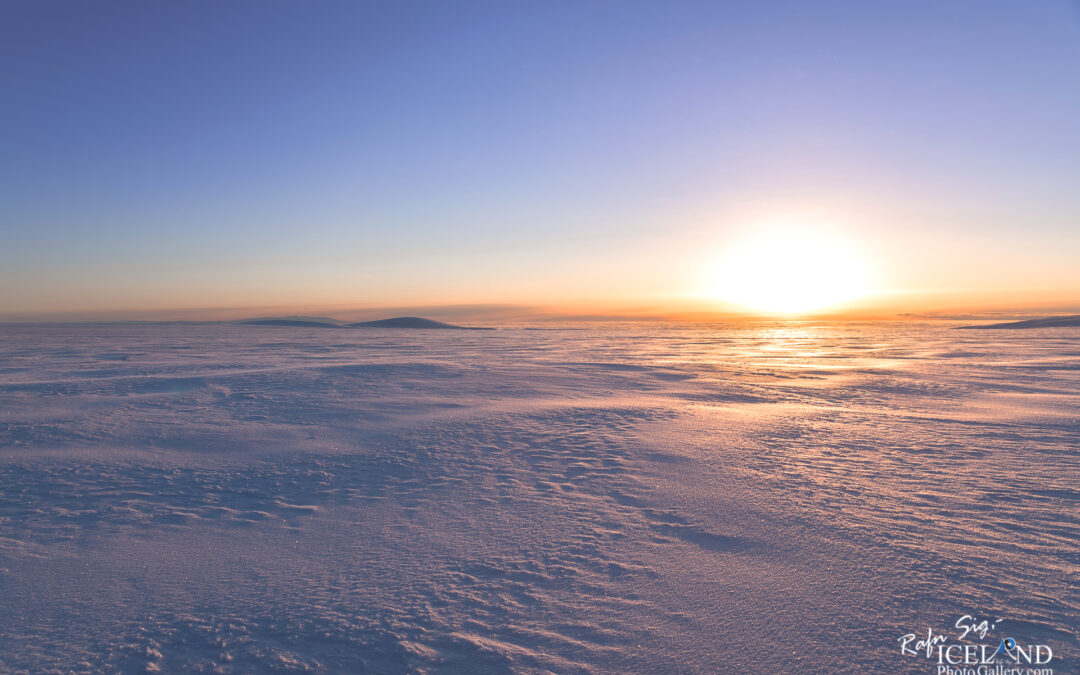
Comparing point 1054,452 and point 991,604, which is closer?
point 991,604

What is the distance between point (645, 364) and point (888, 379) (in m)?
5.36

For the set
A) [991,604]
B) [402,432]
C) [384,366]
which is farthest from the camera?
[384,366]

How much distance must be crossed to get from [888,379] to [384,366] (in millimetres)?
10846

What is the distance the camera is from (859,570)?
9.75ft

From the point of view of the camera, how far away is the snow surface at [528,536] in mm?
2420

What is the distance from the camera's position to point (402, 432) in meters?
6.33

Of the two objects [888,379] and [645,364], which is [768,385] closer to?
[888,379]

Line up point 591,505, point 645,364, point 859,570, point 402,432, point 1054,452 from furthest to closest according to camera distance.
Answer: point 645,364
point 402,432
point 1054,452
point 591,505
point 859,570

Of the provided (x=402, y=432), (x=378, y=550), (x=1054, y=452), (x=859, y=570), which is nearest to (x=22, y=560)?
(x=378, y=550)

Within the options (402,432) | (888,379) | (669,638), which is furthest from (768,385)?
(669,638)

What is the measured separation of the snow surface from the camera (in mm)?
2420

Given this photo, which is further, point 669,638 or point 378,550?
point 378,550

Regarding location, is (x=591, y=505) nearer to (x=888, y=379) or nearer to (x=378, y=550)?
(x=378, y=550)

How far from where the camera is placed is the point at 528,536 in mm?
3516
